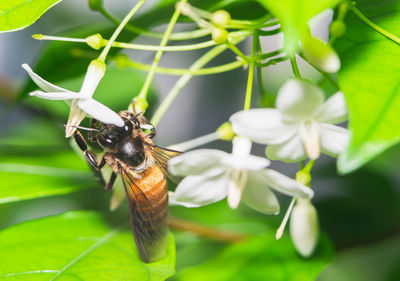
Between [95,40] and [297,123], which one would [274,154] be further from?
[95,40]

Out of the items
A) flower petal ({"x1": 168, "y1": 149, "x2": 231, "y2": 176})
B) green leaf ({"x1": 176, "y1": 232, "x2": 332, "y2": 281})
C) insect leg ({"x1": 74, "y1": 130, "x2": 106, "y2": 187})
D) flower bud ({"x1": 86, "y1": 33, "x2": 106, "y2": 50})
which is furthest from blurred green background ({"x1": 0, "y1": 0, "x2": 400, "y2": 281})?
flower petal ({"x1": 168, "y1": 149, "x2": 231, "y2": 176})

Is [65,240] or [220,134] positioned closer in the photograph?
[220,134]

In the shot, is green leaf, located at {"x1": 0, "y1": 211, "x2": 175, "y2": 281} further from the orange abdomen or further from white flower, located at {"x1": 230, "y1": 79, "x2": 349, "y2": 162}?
white flower, located at {"x1": 230, "y1": 79, "x2": 349, "y2": 162}

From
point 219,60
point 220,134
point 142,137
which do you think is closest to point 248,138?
point 220,134

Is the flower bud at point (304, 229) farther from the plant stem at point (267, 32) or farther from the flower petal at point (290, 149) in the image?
the plant stem at point (267, 32)

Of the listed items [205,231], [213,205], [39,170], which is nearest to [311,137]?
[205,231]

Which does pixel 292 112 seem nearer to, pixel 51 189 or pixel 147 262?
pixel 147 262

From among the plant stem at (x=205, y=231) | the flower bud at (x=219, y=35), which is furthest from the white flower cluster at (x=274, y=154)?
the plant stem at (x=205, y=231)
